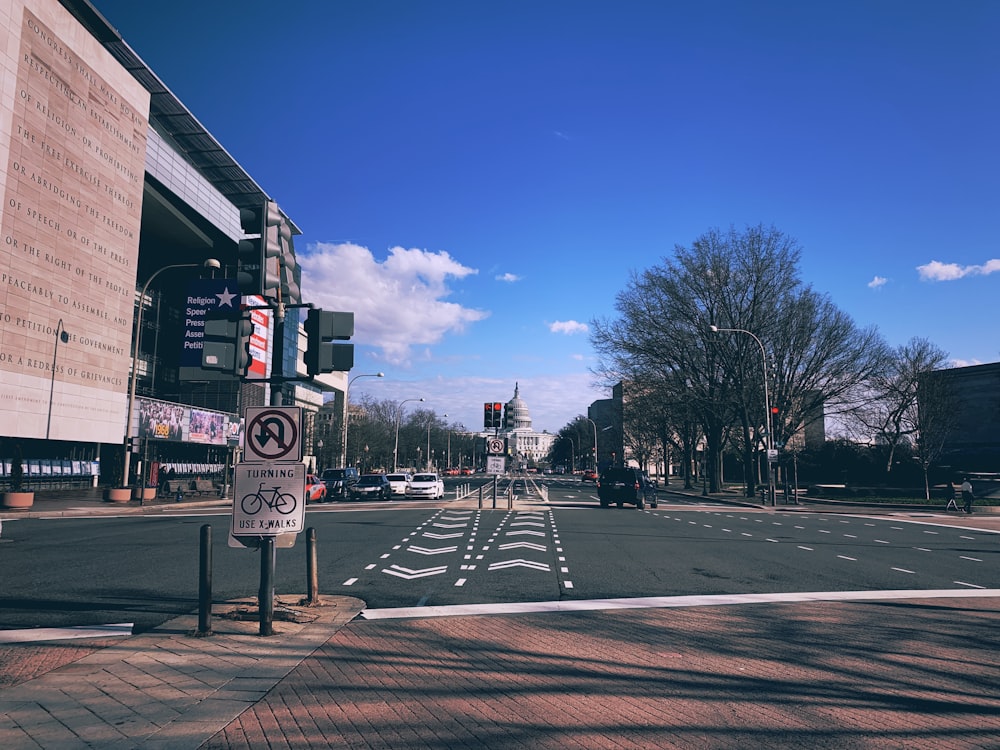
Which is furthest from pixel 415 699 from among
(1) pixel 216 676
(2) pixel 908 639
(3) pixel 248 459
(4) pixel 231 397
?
(4) pixel 231 397

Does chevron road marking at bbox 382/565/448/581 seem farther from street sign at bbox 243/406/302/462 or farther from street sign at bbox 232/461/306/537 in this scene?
street sign at bbox 243/406/302/462

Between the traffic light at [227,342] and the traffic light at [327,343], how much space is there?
70 centimetres

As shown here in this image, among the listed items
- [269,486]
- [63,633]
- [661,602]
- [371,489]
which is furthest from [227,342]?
[371,489]

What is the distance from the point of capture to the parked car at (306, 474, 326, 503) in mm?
35713

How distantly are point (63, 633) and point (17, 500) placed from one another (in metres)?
25.0

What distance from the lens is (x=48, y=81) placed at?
3753 centimetres

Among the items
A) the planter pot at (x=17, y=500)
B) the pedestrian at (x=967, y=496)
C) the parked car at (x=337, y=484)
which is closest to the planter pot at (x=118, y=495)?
the planter pot at (x=17, y=500)

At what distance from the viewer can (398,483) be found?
1658 inches

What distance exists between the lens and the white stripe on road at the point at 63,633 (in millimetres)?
7419

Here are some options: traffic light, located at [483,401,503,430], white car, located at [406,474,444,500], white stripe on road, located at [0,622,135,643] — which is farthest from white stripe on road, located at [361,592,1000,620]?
white car, located at [406,474,444,500]

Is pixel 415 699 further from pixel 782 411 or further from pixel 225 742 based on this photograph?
pixel 782 411

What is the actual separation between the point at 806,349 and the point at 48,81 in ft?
149

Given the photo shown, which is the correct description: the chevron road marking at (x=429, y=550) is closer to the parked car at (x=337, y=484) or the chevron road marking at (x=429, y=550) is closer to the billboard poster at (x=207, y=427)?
the parked car at (x=337, y=484)

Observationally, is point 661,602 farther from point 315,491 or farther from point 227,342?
point 315,491
